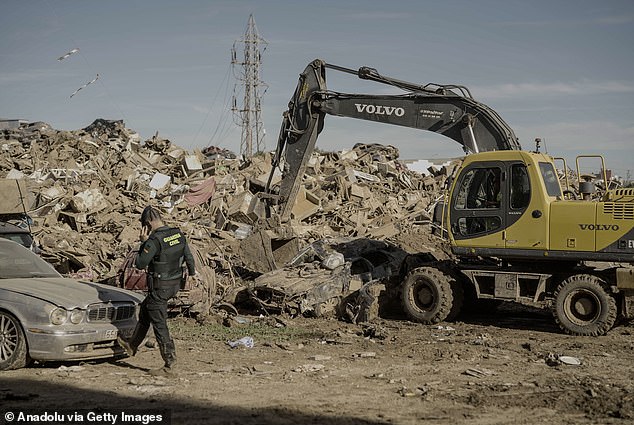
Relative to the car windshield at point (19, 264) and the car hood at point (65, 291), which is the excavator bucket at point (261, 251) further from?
the car windshield at point (19, 264)

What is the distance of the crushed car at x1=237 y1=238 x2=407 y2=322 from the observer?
12.7 meters

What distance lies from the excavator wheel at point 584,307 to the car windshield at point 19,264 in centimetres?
776

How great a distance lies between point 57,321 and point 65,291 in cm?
64

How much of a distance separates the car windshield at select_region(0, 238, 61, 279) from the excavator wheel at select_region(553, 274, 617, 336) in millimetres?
7760

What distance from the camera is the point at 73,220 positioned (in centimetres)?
1995

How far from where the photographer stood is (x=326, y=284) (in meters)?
12.9

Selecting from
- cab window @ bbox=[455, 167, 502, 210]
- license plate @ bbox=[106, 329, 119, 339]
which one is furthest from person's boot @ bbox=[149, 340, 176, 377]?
cab window @ bbox=[455, 167, 502, 210]

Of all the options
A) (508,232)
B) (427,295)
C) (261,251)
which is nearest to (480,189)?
(508,232)

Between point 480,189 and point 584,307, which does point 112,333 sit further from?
point 584,307

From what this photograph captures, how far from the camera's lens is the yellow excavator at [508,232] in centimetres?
1099

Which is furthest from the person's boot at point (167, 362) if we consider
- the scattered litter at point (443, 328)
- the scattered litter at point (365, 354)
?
the scattered litter at point (443, 328)

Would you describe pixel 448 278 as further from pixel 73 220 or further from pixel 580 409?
pixel 73 220

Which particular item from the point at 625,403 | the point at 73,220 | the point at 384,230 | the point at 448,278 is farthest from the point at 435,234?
the point at 625,403

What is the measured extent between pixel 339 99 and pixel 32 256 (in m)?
7.53
